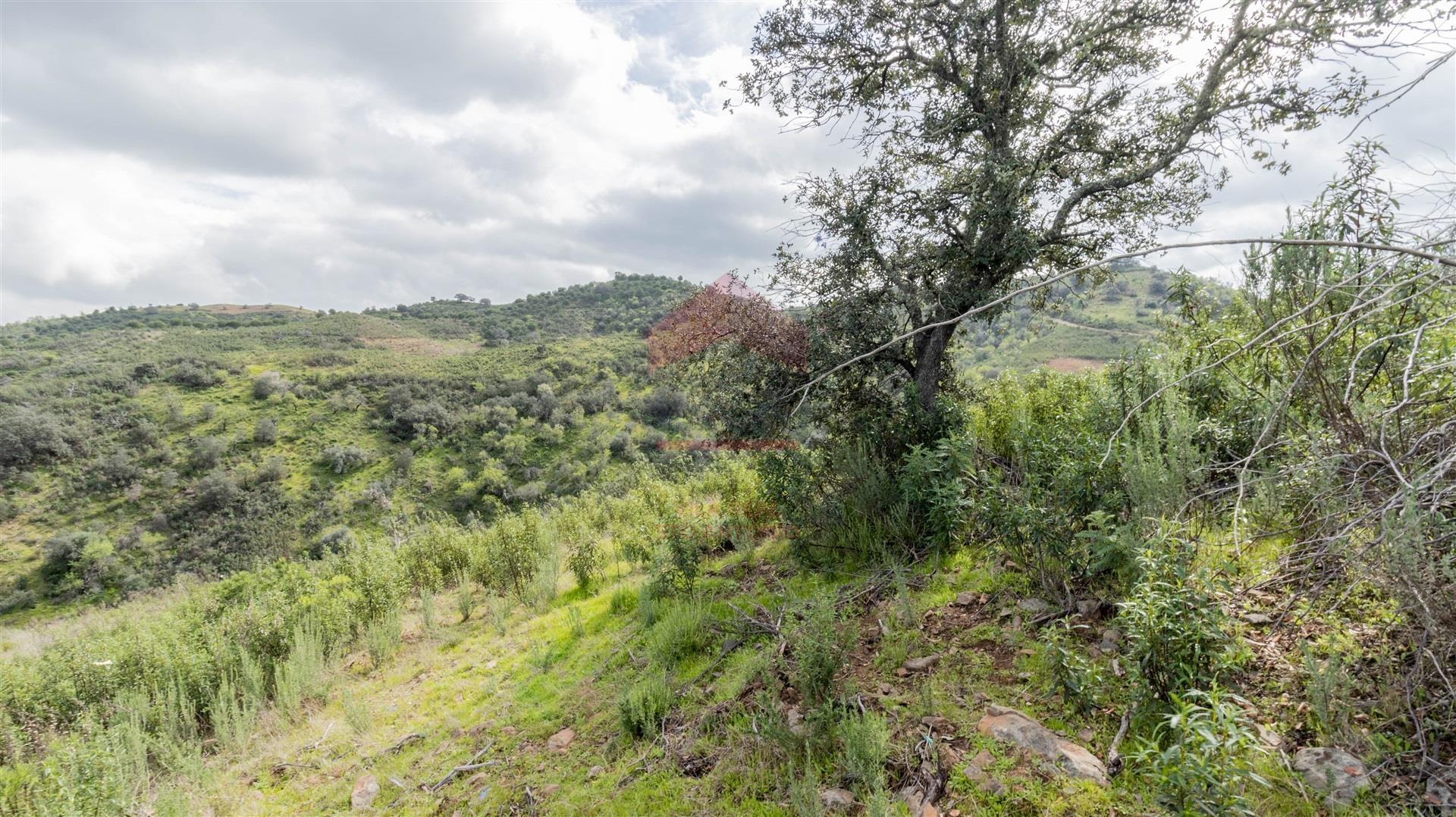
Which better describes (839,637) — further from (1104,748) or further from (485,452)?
(485,452)

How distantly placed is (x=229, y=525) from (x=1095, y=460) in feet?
173

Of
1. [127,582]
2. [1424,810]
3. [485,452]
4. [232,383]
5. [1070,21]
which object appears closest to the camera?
[1424,810]

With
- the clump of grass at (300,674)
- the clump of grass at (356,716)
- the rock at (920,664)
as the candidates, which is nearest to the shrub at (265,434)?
the clump of grass at (300,674)

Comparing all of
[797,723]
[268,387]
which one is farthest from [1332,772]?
[268,387]

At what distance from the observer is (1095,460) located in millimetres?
3736

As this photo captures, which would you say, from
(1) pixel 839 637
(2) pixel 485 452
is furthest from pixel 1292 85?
(2) pixel 485 452

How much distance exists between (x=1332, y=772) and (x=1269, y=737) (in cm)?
23

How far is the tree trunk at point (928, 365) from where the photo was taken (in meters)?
6.46

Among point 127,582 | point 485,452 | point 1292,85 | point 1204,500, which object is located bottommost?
point 127,582

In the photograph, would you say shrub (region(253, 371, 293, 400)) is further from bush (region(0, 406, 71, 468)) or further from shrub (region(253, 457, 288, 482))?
bush (region(0, 406, 71, 468))

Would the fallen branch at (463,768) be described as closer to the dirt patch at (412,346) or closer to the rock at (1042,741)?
the rock at (1042,741)

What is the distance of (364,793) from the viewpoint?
4.17 m

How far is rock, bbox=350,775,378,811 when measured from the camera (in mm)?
4055

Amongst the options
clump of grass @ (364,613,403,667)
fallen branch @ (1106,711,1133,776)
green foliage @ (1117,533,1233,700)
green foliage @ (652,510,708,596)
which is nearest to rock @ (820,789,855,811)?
fallen branch @ (1106,711,1133,776)
